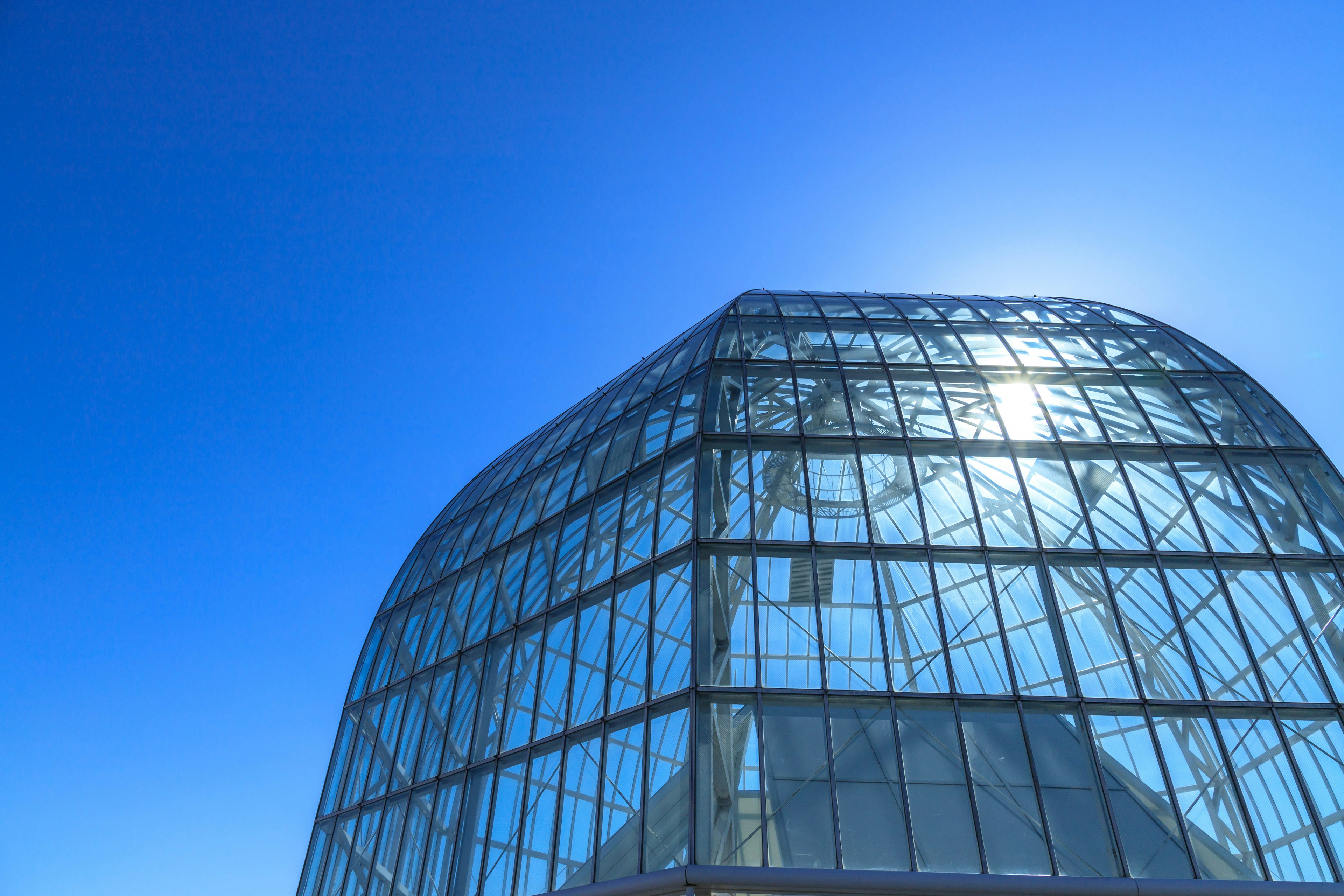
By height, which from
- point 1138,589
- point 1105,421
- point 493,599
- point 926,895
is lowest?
point 926,895

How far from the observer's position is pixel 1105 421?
1989 cm

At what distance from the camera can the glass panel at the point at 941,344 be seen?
21672 mm

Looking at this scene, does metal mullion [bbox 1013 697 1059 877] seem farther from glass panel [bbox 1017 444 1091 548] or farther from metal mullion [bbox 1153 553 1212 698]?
glass panel [bbox 1017 444 1091 548]

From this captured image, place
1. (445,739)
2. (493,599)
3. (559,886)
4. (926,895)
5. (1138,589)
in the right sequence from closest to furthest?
(926,895) → (559,886) → (1138,589) → (445,739) → (493,599)

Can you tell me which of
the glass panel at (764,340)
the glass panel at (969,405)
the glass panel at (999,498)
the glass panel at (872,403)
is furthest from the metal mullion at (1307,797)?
the glass panel at (764,340)

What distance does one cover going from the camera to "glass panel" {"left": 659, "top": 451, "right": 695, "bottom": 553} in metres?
17.2

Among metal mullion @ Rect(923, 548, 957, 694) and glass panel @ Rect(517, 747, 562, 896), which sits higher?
metal mullion @ Rect(923, 548, 957, 694)

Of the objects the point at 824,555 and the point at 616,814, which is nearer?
the point at 616,814

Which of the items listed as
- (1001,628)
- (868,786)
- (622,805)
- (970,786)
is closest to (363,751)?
(622,805)

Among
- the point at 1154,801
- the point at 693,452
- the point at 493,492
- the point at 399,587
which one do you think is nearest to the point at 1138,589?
the point at 1154,801

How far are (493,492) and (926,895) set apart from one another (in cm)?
1754

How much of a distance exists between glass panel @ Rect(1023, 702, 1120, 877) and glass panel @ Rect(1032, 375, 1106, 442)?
704cm

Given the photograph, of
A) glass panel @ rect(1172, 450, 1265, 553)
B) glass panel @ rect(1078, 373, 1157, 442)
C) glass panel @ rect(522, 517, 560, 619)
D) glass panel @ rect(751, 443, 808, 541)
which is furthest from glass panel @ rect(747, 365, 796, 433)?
glass panel @ rect(1172, 450, 1265, 553)

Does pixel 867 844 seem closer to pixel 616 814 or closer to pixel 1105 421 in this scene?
pixel 616 814
